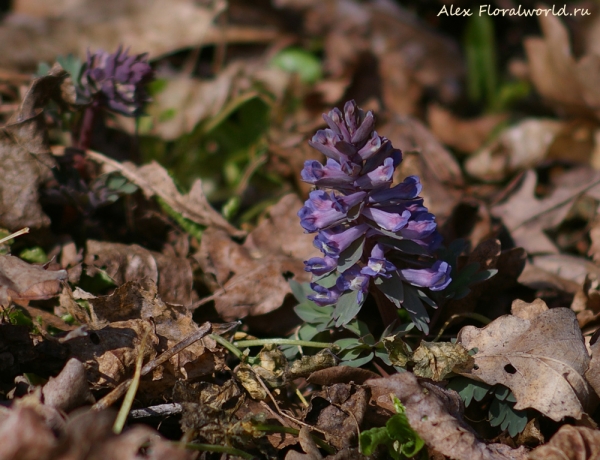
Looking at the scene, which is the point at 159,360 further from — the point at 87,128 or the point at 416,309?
the point at 87,128

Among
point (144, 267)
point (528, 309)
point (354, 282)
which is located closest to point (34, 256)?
point (144, 267)

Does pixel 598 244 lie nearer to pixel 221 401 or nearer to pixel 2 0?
pixel 221 401

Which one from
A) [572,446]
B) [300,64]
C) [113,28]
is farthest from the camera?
[300,64]

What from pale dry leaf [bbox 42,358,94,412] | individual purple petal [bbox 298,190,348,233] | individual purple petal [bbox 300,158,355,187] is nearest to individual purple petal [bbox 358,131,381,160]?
individual purple petal [bbox 300,158,355,187]

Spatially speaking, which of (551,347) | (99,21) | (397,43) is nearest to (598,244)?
(551,347)

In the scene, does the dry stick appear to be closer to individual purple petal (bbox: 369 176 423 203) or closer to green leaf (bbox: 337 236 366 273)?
green leaf (bbox: 337 236 366 273)

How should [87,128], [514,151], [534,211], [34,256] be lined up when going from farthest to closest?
[514,151] → [534,211] → [87,128] → [34,256]

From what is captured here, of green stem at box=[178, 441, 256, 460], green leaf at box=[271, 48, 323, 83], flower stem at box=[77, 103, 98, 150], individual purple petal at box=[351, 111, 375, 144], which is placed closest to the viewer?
green stem at box=[178, 441, 256, 460]
